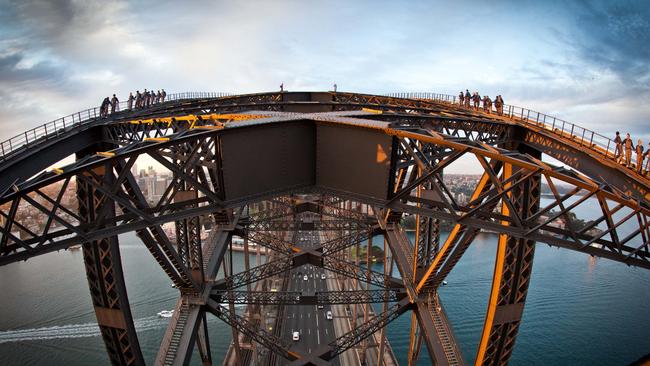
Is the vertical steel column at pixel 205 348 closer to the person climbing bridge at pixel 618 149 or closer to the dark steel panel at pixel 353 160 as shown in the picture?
the dark steel panel at pixel 353 160

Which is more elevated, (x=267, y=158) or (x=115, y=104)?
(x=115, y=104)

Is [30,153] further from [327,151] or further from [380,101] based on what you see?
[380,101]

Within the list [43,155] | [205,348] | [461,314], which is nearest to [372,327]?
[205,348]

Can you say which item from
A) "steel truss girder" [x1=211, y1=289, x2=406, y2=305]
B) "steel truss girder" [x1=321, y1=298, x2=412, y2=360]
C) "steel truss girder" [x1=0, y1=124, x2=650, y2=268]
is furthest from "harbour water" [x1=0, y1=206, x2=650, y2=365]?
"steel truss girder" [x1=0, y1=124, x2=650, y2=268]

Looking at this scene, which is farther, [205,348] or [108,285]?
[205,348]

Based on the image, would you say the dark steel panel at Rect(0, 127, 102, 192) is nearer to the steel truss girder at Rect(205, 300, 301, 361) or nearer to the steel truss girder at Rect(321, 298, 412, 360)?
the steel truss girder at Rect(205, 300, 301, 361)

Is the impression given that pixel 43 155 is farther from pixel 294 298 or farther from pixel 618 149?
pixel 618 149
